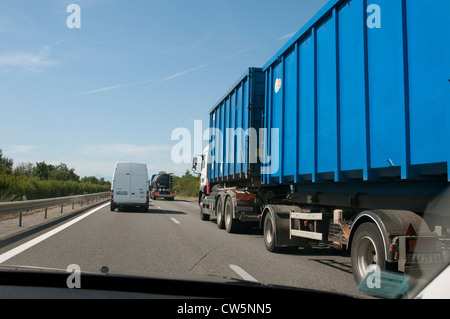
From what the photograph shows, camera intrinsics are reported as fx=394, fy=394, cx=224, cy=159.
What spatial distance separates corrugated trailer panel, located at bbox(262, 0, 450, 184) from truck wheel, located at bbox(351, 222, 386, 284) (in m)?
0.76

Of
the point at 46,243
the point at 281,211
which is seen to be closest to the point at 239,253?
the point at 281,211

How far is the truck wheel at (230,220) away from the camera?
11584 millimetres

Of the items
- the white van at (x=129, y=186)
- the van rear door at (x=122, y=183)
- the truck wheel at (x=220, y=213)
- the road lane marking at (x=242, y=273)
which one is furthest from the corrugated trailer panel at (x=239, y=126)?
the van rear door at (x=122, y=183)

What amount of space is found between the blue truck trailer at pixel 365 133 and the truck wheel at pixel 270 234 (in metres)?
0.02

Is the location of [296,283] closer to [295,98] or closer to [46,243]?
[295,98]

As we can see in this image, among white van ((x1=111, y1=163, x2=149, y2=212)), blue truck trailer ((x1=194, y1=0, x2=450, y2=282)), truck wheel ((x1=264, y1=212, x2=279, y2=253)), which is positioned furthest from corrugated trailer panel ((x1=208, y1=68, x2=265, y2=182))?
white van ((x1=111, y1=163, x2=149, y2=212))

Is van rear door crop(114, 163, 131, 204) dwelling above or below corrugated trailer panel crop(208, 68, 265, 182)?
below

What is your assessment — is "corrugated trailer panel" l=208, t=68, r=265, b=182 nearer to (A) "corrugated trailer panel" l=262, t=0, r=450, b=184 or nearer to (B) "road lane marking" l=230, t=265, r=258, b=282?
(A) "corrugated trailer panel" l=262, t=0, r=450, b=184

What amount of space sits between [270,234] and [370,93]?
4.27 meters

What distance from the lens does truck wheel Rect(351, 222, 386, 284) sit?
15.8ft

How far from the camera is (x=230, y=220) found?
11.7m
